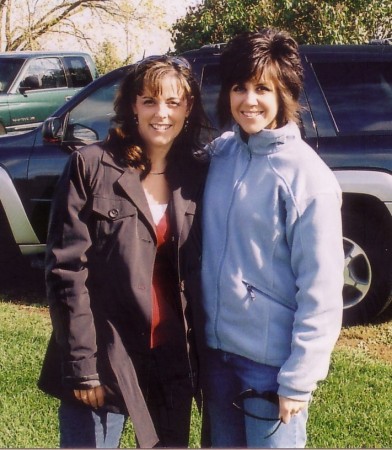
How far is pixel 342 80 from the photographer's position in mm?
4543

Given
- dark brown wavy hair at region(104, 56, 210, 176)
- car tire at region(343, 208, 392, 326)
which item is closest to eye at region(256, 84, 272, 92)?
dark brown wavy hair at region(104, 56, 210, 176)

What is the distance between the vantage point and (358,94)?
4.52 meters

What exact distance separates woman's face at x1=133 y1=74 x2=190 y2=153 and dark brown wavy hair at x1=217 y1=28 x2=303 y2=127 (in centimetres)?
19

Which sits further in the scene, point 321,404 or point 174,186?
point 321,404

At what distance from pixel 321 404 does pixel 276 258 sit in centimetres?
180

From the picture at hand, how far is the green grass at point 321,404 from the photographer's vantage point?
3168mm

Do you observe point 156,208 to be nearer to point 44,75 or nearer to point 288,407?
point 288,407

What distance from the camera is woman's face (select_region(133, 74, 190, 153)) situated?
83.3 inches

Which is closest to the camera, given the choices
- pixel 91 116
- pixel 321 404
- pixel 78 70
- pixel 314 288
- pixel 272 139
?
pixel 314 288

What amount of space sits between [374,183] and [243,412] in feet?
Answer: 8.59

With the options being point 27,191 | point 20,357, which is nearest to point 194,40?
point 27,191

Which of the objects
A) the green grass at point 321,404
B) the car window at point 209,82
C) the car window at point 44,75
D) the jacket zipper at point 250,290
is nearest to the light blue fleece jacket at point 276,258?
the jacket zipper at point 250,290

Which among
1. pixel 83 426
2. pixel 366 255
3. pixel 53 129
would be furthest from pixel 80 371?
pixel 53 129

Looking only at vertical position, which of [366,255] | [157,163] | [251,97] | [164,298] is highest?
[251,97]
